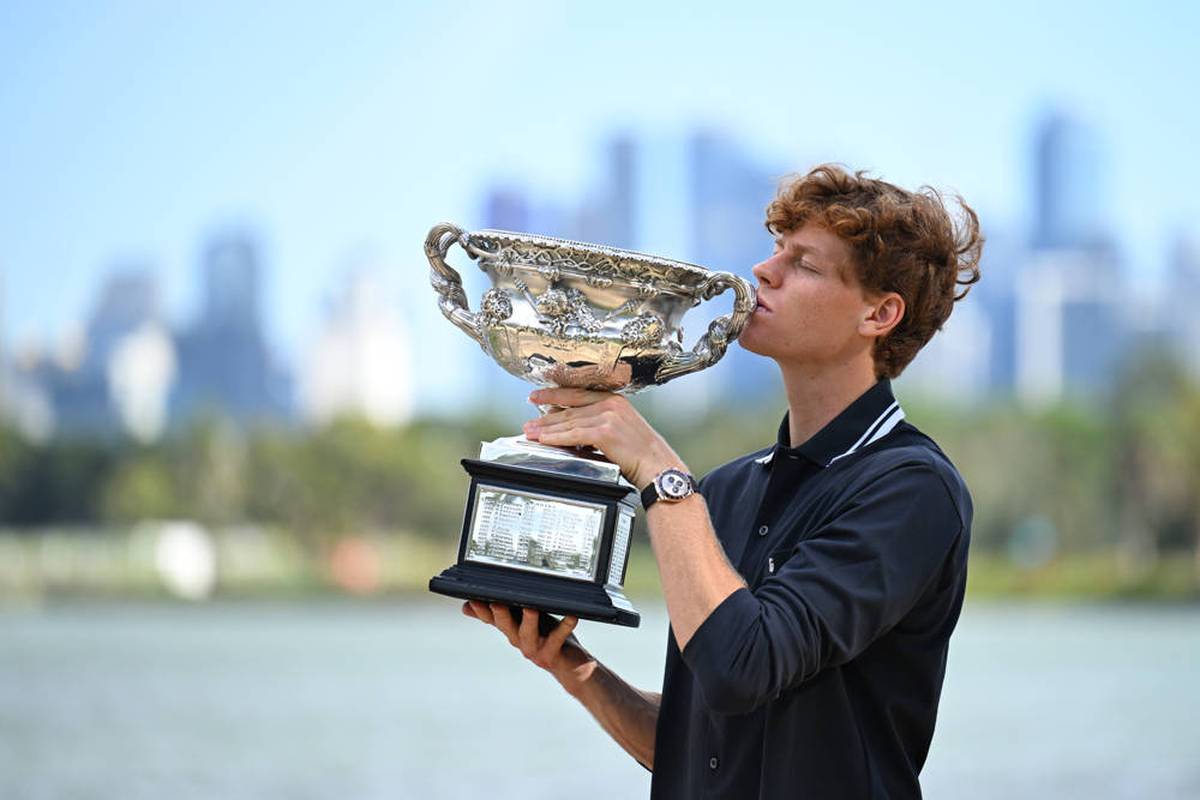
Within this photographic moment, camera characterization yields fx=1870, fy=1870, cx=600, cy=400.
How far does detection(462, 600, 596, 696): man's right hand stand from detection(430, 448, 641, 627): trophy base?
0.11ft

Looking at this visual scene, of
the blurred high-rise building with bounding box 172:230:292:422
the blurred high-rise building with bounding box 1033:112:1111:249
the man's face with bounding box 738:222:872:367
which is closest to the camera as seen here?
the man's face with bounding box 738:222:872:367

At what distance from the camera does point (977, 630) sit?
38219 millimetres

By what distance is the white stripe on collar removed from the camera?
7.34 feet

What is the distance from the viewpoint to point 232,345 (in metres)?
74.1

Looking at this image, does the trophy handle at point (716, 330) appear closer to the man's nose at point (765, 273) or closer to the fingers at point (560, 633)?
the man's nose at point (765, 273)

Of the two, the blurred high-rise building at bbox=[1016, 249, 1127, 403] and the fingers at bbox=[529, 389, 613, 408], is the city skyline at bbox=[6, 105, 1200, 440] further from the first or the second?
the fingers at bbox=[529, 389, 613, 408]

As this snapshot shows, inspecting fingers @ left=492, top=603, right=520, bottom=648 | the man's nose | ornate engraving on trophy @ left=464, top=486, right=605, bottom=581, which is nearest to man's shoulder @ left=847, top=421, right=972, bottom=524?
the man's nose

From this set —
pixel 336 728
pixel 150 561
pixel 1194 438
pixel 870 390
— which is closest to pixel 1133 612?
pixel 1194 438

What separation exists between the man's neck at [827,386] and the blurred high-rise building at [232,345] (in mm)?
59663

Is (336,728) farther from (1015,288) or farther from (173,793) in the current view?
(1015,288)

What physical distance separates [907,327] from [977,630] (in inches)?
1457

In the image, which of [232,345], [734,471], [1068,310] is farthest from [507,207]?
[734,471]

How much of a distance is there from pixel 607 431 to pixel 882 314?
1.19 feet

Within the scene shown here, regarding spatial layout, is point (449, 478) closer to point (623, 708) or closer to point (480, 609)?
point (623, 708)
